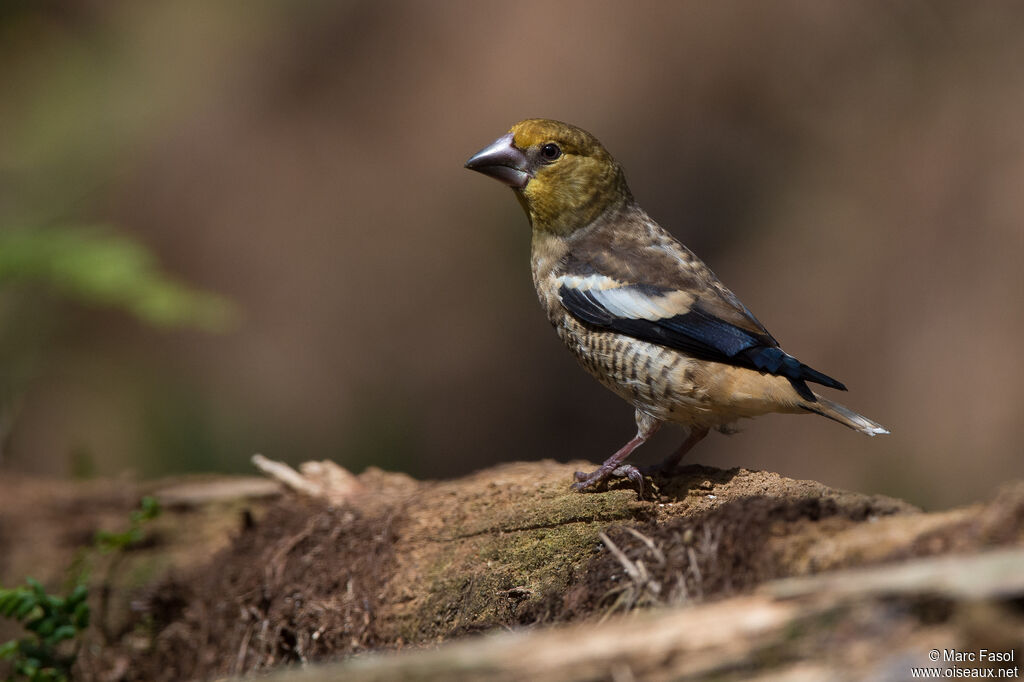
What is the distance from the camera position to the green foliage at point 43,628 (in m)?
3.48

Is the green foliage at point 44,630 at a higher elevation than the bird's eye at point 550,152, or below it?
below

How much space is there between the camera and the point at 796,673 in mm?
1757

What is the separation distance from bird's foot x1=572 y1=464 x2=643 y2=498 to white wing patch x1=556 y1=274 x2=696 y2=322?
1.85ft

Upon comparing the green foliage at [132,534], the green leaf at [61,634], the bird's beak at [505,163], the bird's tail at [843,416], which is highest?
the bird's beak at [505,163]

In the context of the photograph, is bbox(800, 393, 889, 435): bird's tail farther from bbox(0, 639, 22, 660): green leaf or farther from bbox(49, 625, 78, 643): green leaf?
bbox(0, 639, 22, 660): green leaf

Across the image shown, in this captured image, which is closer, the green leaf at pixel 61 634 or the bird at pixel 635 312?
the bird at pixel 635 312

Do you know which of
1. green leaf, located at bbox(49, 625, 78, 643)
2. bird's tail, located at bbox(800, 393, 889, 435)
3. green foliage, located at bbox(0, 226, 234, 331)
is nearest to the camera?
bird's tail, located at bbox(800, 393, 889, 435)

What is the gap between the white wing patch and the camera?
3.59 m

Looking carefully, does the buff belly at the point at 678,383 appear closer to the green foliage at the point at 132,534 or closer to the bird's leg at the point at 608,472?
the bird's leg at the point at 608,472

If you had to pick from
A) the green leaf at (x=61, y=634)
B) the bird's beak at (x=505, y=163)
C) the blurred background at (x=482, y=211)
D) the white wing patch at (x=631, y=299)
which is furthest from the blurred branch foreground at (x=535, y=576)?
the blurred background at (x=482, y=211)

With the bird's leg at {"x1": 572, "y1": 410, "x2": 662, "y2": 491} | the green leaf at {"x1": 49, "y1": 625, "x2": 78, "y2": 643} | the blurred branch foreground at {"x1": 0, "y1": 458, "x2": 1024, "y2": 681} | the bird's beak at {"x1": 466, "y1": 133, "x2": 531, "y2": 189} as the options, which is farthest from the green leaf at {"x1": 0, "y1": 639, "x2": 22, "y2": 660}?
the bird's beak at {"x1": 466, "y1": 133, "x2": 531, "y2": 189}

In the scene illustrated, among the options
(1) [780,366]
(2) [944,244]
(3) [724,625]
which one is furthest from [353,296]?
(3) [724,625]

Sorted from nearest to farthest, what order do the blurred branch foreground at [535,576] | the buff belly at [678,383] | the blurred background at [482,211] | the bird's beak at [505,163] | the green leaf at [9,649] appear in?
the blurred branch foreground at [535,576] < the buff belly at [678,383] < the green leaf at [9,649] < the bird's beak at [505,163] < the blurred background at [482,211]

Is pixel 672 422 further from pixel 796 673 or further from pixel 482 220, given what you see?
pixel 482 220
